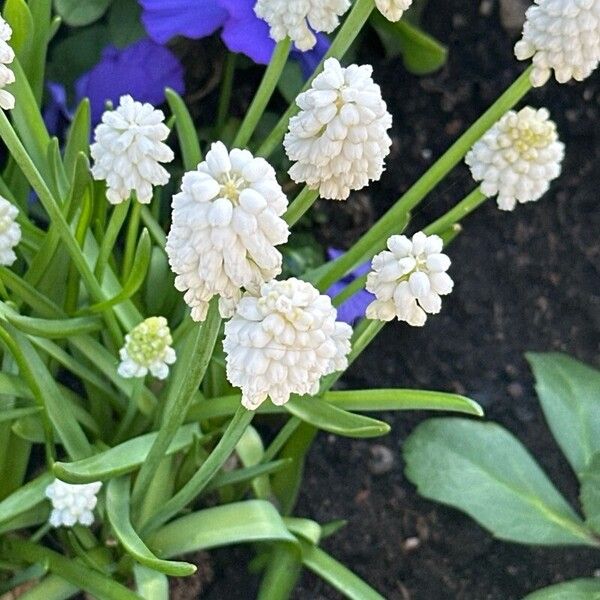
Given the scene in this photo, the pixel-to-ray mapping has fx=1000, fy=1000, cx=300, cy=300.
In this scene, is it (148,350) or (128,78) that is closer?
(148,350)

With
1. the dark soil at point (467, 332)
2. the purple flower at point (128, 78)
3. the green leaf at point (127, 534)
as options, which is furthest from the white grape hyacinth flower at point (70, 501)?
the purple flower at point (128, 78)

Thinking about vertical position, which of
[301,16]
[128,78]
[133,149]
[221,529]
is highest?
[301,16]

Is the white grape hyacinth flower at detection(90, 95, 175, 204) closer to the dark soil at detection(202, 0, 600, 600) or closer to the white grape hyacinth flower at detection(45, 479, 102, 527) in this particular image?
the white grape hyacinth flower at detection(45, 479, 102, 527)

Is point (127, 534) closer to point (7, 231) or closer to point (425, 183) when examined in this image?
point (7, 231)

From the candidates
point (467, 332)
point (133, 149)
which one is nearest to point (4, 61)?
point (133, 149)

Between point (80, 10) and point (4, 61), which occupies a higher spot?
point (4, 61)

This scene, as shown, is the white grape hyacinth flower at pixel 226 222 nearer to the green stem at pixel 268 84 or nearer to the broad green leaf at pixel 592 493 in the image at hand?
the green stem at pixel 268 84

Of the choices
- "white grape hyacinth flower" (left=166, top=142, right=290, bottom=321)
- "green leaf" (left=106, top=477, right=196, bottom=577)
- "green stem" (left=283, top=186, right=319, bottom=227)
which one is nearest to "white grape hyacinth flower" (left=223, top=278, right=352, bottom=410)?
"white grape hyacinth flower" (left=166, top=142, right=290, bottom=321)

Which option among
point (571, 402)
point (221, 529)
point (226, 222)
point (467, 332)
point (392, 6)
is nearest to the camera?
point (226, 222)
